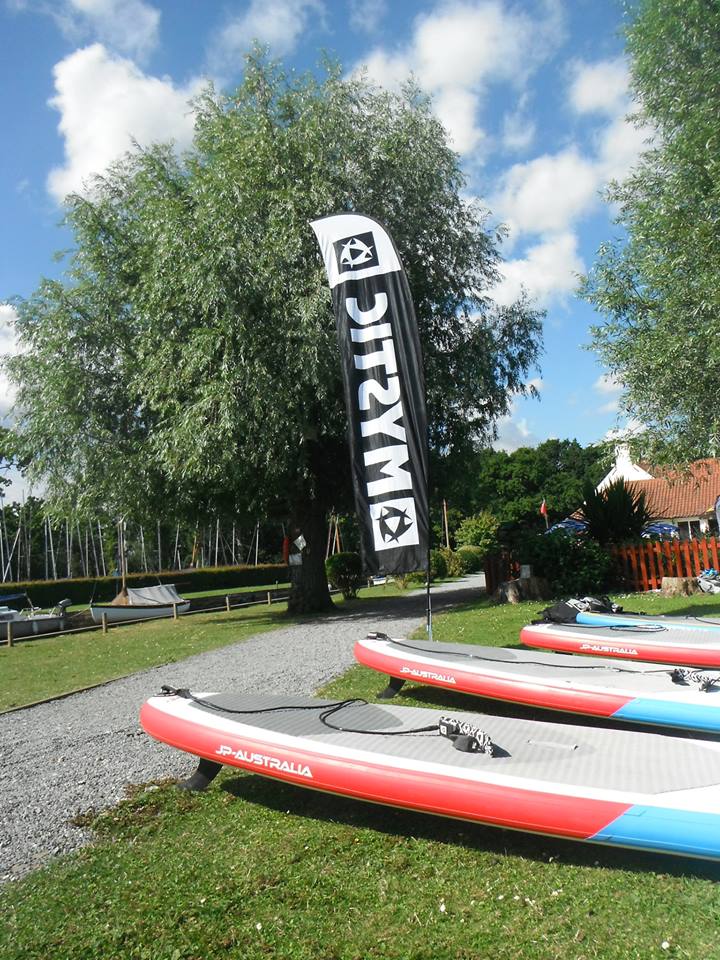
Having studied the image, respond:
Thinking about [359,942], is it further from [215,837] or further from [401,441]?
[401,441]

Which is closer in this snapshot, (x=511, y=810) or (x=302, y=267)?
(x=511, y=810)

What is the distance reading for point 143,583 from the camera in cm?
3912

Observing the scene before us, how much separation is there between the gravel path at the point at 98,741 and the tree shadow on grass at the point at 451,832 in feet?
2.72

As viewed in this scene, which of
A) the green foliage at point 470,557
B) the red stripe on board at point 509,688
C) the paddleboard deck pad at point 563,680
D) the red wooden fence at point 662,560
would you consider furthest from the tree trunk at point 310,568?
the green foliage at point 470,557

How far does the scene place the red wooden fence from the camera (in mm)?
16250

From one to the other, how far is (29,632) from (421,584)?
16146mm

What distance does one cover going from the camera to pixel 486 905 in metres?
3.28

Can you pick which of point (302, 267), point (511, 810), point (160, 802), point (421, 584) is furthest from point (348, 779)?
point (421, 584)

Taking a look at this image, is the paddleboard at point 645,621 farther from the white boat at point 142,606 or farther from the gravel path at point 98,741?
the white boat at point 142,606

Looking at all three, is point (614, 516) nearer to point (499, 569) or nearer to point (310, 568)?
point (499, 569)

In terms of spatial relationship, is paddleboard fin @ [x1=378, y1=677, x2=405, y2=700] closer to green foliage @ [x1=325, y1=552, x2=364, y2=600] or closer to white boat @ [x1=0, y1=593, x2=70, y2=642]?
white boat @ [x1=0, y1=593, x2=70, y2=642]

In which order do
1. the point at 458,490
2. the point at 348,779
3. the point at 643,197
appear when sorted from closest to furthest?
the point at 348,779
the point at 643,197
the point at 458,490

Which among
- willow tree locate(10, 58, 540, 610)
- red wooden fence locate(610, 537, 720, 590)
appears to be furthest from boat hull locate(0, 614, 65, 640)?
red wooden fence locate(610, 537, 720, 590)

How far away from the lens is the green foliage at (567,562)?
15.9m
